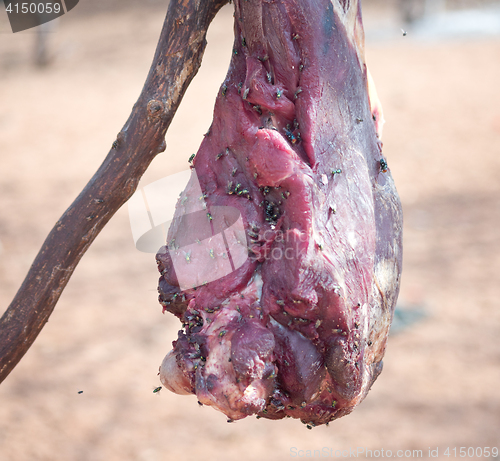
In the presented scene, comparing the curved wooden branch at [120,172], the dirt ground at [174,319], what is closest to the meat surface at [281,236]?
the curved wooden branch at [120,172]

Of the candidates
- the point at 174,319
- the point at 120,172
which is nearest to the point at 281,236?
the point at 120,172

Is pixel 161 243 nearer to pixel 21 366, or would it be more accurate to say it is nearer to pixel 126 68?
pixel 21 366

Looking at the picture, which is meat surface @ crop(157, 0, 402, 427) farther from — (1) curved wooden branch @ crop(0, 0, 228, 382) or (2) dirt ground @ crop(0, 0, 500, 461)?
(2) dirt ground @ crop(0, 0, 500, 461)

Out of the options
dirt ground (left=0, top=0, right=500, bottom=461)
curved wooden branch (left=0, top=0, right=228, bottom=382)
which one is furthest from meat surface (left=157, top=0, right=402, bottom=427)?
dirt ground (left=0, top=0, right=500, bottom=461)

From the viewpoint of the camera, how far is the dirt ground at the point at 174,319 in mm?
3947

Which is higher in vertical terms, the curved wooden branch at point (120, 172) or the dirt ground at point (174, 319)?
the curved wooden branch at point (120, 172)

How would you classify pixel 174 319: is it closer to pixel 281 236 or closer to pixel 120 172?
pixel 120 172

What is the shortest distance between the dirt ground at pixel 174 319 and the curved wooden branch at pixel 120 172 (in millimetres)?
2454

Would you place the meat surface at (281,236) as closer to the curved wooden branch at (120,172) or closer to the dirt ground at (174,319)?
the curved wooden branch at (120,172)

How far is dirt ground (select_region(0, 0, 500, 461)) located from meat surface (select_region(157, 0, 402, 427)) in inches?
99.5

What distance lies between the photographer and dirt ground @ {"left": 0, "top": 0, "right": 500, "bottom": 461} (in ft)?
13.0

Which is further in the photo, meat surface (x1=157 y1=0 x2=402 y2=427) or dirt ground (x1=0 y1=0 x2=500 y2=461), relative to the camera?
dirt ground (x1=0 y1=0 x2=500 y2=461)

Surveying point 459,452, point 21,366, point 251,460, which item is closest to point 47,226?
point 21,366

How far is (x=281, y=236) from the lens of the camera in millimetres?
1510
